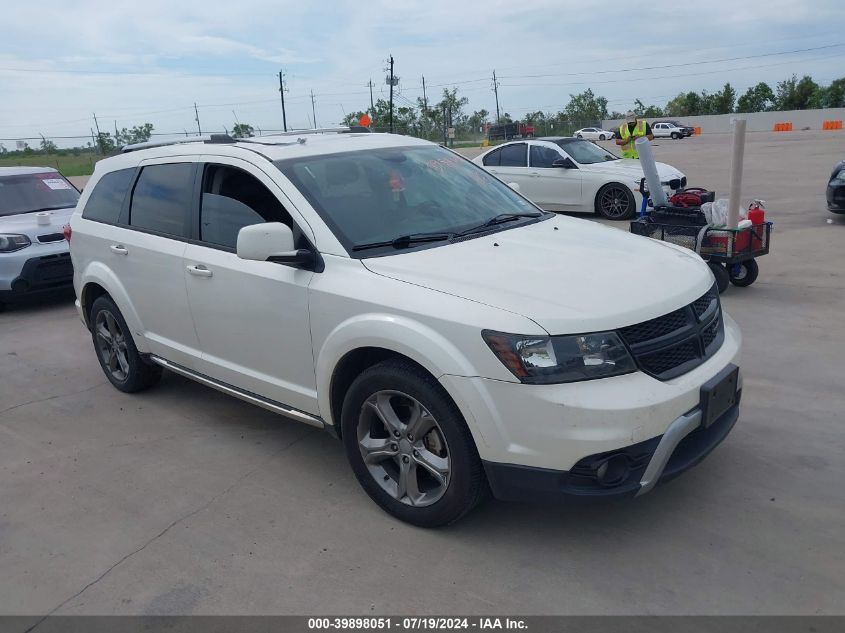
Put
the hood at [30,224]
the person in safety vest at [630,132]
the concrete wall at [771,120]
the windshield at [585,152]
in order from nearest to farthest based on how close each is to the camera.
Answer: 1. the hood at [30,224]
2. the person in safety vest at [630,132]
3. the windshield at [585,152]
4. the concrete wall at [771,120]

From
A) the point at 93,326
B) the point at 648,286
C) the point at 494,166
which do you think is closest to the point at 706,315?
the point at 648,286

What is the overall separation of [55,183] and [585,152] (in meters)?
8.68

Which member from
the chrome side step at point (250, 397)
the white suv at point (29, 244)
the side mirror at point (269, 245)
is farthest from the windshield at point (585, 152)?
the side mirror at point (269, 245)

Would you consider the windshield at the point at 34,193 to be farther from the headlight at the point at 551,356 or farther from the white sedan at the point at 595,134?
the white sedan at the point at 595,134

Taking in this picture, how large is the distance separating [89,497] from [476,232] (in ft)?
8.51

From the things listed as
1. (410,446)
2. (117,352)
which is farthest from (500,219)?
(117,352)

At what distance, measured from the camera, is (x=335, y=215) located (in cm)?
391

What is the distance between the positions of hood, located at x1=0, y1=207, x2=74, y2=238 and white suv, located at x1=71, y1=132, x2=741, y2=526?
14.1 ft

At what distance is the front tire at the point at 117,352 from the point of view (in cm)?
541

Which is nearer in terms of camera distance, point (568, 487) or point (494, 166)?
point (568, 487)

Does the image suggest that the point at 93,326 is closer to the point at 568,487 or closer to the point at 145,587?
the point at 145,587

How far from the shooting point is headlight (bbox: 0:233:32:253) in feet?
28.1

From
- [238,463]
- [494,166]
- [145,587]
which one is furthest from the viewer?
[494,166]

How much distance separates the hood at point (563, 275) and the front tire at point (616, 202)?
8.51m
